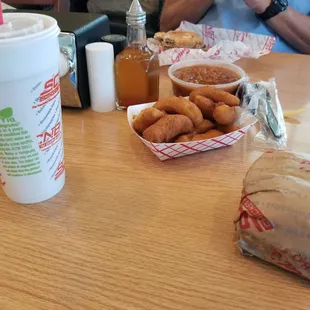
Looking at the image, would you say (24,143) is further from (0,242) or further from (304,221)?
(304,221)

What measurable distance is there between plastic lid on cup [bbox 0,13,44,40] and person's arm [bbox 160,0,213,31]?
→ 0.99 metres

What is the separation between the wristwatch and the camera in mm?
1342

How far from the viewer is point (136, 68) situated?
834 mm

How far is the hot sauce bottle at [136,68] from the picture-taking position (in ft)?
2.71

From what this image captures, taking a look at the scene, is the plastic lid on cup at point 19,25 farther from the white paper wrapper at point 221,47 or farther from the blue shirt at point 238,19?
the blue shirt at point 238,19

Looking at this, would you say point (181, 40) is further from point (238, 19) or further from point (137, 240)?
point (137, 240)

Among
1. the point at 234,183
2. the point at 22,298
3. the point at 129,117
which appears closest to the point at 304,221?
the point at 234,183

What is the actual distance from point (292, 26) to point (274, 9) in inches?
3.6

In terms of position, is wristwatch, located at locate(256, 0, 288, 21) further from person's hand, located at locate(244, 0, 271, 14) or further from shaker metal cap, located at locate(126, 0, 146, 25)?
shaker metal cap, located at locate(126, 0, 146, 25)

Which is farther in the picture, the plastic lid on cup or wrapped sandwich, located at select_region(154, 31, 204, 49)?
wrapped sandwich, located at select_region(154, 31, 204, 49)

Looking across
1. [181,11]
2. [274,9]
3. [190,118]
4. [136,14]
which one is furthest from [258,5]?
[190,118]

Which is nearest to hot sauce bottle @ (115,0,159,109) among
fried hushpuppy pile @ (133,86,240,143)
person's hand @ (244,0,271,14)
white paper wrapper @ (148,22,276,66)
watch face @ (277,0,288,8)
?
fried hushpuppy pile @ (133,86,240,143)

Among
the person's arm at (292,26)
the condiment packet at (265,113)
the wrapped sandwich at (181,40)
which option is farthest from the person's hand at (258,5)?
the condiment packet at (265,113)

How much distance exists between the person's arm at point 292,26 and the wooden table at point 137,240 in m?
0.74
